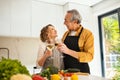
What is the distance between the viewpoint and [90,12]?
306 cm

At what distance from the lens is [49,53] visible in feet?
3.38

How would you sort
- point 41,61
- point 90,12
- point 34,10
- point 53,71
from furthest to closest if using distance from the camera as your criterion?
point 90,12 < point 34,10 < point 41,61 < point 53,71

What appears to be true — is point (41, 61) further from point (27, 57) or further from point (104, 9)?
point (104, 9)

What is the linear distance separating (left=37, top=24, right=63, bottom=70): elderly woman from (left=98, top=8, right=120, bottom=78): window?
1554 millimetres

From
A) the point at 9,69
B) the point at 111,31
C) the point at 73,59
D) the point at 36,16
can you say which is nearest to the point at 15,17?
the point at 36,16

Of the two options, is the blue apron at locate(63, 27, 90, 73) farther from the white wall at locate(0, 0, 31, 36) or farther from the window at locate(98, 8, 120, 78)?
the white wall at locate(0, 0, 31, 36)

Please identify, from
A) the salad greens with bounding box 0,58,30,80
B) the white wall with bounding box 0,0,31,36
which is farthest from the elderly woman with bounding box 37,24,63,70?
the white wall with bounding box 0,0,31,36

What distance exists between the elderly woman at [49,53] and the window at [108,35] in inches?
61.2

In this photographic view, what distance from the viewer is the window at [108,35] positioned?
2613mm

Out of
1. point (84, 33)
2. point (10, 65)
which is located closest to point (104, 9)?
point (84, 33)

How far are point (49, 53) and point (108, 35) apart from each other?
1.95m

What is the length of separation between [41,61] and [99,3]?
2.11 metres

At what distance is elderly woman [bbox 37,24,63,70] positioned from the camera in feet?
3.40

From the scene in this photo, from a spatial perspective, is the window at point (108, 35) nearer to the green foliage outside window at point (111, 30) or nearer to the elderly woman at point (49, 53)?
the green foliage outside window at point (111, 30)
